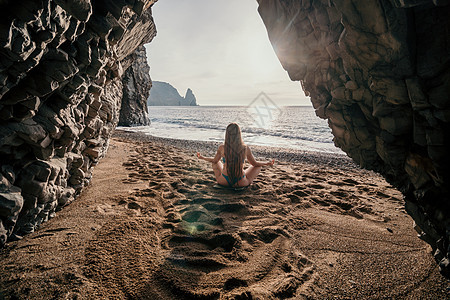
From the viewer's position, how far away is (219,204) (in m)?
3.89

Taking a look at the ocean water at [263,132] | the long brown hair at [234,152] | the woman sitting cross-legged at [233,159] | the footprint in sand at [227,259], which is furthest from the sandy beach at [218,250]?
the ocean water at [263,132]

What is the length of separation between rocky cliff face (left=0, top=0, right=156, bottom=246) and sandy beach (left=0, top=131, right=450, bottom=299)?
18.3 inches

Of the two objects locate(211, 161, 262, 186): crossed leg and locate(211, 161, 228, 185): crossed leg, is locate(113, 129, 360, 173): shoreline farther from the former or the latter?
locate(211, 161, 228, 185): crossed leg

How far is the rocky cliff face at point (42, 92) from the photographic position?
6.00ft

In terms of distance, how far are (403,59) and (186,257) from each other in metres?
3.33

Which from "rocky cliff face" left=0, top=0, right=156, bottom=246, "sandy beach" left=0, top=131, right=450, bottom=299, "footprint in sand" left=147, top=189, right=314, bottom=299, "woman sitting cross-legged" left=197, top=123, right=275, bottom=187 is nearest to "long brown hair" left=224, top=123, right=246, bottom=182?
"woman sitting cross-legged" left=197, top=123, right=275, bottom=187

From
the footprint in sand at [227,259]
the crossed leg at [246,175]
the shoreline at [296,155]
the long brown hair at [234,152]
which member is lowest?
the footprint in sand at [227,259]

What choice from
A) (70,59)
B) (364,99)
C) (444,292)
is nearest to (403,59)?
(364,99)

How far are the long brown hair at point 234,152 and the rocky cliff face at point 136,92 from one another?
21675 millimetres

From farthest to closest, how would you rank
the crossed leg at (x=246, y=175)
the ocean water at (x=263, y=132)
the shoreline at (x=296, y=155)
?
1. the ocean water at (x=263, y=132)
2. the shoreline at (x=296, y=155)
3. the crossed leg at (x=246, y=175)

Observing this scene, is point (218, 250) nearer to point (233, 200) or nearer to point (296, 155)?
point (233, 200)

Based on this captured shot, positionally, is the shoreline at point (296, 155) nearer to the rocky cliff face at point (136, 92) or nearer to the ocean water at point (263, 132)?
the ocean water at point (263, 132)

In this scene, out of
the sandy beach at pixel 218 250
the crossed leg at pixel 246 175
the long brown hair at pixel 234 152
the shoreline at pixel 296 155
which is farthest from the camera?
the shoreline at pixel 296 155

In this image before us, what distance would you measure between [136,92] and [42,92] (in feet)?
80.1
